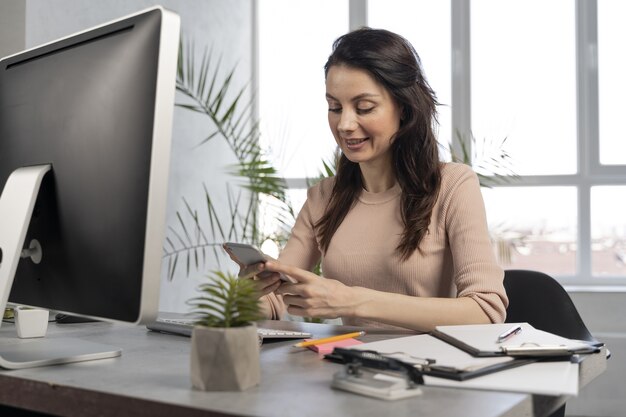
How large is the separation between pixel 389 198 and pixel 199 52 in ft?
8.09

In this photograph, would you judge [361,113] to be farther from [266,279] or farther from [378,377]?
[378,377]

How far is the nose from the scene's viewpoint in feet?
6.72

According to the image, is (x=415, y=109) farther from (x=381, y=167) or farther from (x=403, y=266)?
(x=403, y=266)

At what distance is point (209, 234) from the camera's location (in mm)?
4465

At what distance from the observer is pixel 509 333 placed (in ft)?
4.29

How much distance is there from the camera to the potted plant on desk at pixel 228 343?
96cm

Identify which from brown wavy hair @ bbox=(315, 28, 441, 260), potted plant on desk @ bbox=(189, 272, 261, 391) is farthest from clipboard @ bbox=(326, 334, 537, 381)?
brown wavy hair @ bbox=(315, 28, 441, 260)

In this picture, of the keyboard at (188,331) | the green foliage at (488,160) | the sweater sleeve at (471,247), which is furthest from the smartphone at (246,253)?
the green foliage at (488,160)

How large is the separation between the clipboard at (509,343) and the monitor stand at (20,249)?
0.55 meters

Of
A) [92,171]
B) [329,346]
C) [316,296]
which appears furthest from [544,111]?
[92,171]

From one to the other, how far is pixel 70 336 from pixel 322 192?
3.21 ft

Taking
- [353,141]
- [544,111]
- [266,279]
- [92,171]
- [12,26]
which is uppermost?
Result: [12,26]

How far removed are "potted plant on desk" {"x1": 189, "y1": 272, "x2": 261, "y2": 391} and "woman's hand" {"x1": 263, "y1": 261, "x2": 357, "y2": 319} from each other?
521mm

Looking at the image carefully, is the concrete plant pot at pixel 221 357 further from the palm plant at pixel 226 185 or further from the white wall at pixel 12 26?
the palm plant at pixel 226 185
